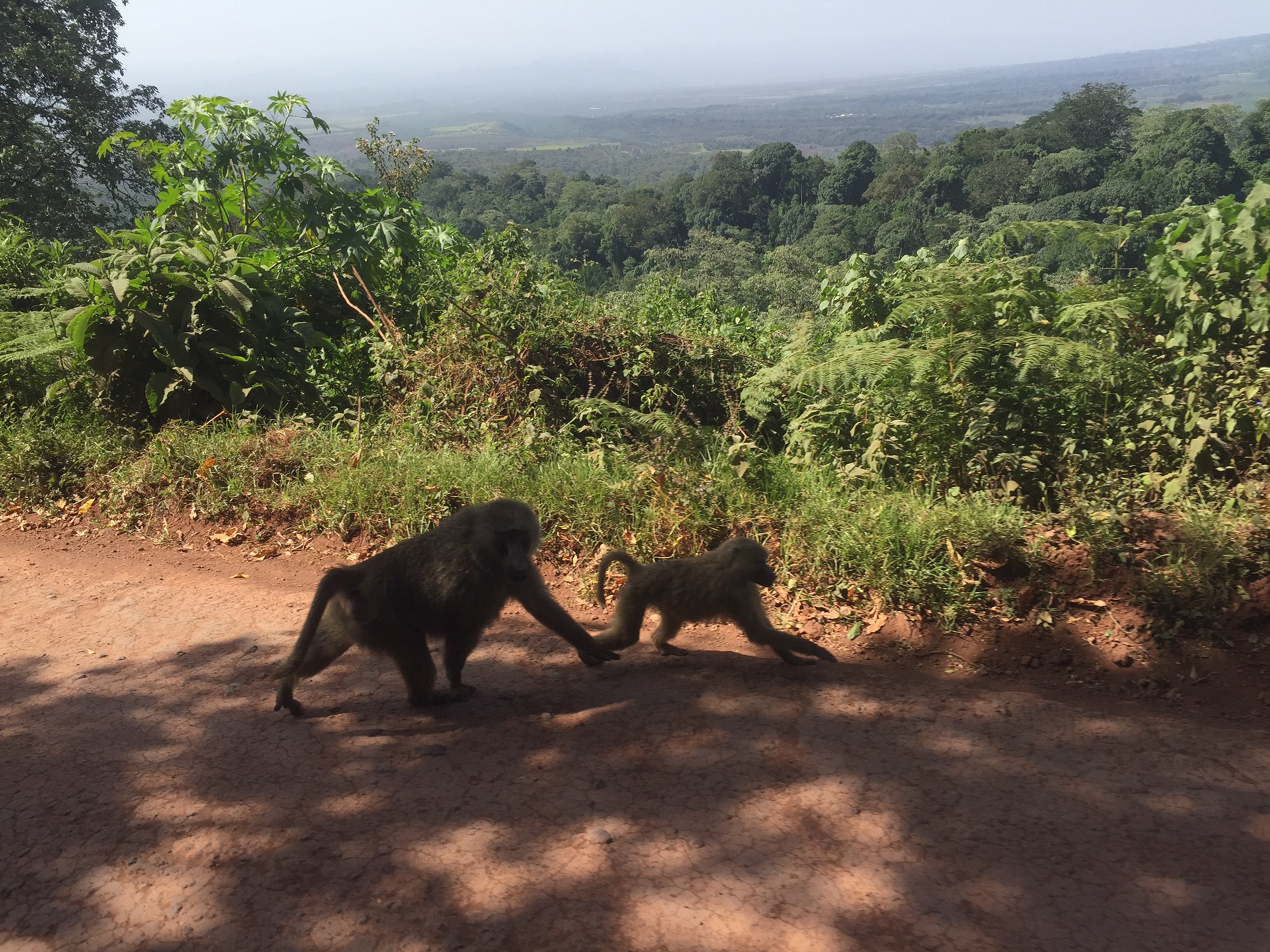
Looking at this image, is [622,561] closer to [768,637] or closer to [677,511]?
[768,637]

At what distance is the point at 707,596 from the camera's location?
183 inches

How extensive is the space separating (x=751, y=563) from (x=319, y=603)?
7.09 feet

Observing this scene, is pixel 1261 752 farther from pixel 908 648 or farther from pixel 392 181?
pixel 392 181

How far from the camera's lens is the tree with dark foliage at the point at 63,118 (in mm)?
17422

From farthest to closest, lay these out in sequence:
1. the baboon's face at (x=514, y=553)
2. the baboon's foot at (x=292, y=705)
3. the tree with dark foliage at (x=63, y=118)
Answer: the tree with dark foliage at (x=63, y=118), the baboon's foot at (x=292, y=705), the baboon's face at (x=514, y=553)

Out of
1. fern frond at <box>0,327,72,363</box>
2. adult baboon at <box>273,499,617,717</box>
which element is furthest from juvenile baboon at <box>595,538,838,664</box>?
fern frond at <box>0,327,72,363</box>

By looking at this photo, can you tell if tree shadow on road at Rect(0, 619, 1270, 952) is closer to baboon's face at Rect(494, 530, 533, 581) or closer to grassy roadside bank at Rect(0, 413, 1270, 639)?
baboon's face at Rect(494, 530, 533, 581)

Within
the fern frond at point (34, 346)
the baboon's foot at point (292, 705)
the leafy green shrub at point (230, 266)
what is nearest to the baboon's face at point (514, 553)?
the baboon's foot at point (292, 705)

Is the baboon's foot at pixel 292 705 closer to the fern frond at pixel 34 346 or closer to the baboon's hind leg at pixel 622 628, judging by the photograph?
the baboon's hind leg at pixel 622 628

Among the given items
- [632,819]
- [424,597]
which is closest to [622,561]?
[424,597]

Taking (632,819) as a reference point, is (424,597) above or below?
above

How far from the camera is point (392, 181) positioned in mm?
15352

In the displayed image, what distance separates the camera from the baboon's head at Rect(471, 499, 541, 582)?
414 centimetres

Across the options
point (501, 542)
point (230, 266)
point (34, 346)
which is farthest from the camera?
point (230, 266)
